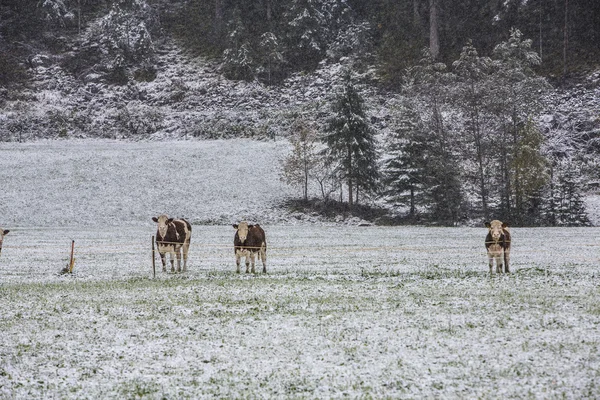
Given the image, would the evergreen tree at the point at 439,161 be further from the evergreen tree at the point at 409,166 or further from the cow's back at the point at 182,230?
the cow's back at the point at 182,230

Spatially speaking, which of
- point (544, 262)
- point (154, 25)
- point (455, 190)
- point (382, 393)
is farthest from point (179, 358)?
point (154, 25)

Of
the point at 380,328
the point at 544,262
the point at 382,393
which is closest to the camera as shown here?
the point at 382,393

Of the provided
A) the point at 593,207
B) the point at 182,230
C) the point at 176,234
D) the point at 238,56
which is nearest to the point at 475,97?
the point at 593,207

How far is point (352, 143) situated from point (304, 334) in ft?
157

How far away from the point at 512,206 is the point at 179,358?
5114 cm

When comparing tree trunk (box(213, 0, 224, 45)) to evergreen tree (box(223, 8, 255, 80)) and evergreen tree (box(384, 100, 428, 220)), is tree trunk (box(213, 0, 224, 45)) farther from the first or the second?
evergreen tree (box(384, 100, 428, 220))

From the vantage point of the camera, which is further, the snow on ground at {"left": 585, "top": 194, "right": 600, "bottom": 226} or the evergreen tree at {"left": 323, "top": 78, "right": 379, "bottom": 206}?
the evergreen tree at {"left": 323, "top": 78, "right": 379, "bottom": 206}

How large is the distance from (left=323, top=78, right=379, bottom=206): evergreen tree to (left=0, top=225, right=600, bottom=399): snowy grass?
37173mm

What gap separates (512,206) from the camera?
5534 cm

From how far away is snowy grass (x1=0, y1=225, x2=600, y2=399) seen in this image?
770 centimetres

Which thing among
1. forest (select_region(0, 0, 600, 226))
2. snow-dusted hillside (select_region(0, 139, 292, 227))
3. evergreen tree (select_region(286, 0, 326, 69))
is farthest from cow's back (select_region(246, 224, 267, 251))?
evergreen tree (select_region(286, 0, 326, 69))

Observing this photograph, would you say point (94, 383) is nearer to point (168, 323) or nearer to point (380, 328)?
point (168, 323)

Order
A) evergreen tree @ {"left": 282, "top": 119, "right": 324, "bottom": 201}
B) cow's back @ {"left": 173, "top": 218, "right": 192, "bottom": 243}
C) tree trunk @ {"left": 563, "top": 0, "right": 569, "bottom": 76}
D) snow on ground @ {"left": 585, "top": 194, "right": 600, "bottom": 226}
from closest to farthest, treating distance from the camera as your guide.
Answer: cow's back @ {"left": 173, "top": 218, "right": 192, "bottom": 243}
snow on ground @ {"left": 585, "top": 194, "right": 600, "bottom": 226}
evergreen tree @ {"left": 282, "top": 119, "right": 324, "bottom": 201}
tree trunk @ {"left": 563, "top": 0, "right": 569, "bottom": 76}

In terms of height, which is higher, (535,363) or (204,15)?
(204,15)
